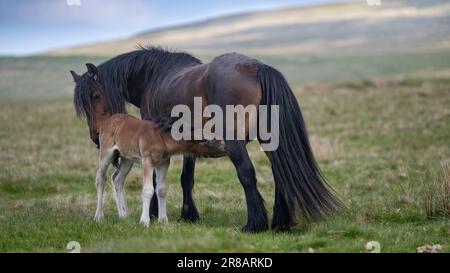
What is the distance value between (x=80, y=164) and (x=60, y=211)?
5.60m

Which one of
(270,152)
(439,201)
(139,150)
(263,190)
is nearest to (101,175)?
(139,150)

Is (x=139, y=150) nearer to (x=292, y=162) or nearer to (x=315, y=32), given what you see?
(x=292, y=162)

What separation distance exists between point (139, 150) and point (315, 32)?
12480cm

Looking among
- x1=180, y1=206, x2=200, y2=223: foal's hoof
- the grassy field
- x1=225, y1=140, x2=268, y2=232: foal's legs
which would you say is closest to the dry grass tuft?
the grassy field

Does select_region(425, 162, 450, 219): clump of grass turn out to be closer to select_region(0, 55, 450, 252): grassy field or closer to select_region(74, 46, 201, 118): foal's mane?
select_region(0, 55, 450, 252): grassy field

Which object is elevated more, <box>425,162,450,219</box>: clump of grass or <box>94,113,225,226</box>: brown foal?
<box>94,113,225,226</box>: brown foal

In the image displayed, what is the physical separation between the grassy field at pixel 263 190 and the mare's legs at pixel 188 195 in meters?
0.20

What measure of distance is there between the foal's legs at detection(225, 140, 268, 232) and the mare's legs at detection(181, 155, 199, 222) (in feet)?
4.73

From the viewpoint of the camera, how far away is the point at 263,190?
42.3 feet

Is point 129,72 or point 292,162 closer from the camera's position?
point 292,162

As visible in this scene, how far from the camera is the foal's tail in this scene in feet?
28.3

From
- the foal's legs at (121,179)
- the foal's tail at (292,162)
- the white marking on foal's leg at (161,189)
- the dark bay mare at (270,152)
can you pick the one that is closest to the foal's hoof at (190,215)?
the white marking on foal's leg at (161,189)

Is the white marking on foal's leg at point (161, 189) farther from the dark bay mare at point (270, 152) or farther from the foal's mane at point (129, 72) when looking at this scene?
the foal's mane at point (129, 72)
